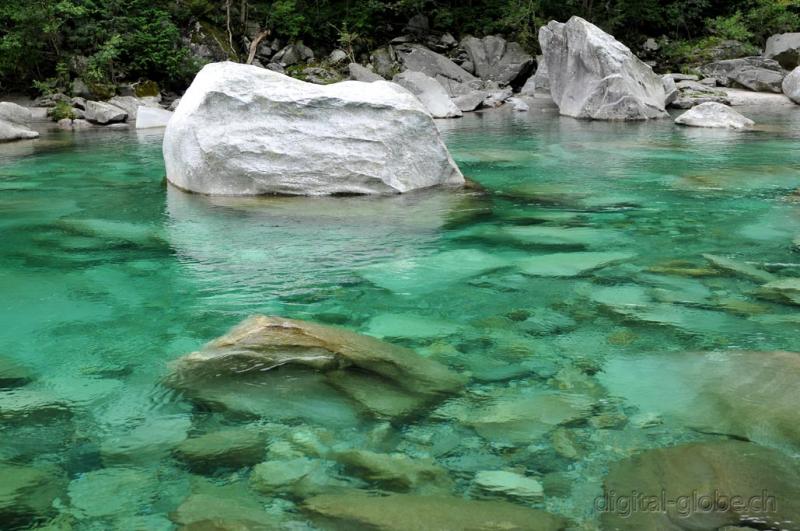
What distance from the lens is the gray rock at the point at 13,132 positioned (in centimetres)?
1412

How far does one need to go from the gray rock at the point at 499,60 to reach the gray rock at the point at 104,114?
1353 cm

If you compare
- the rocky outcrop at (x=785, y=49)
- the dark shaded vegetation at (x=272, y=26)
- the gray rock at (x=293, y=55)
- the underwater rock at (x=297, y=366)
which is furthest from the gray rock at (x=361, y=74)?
the underwater rock at (x=297, y=366)

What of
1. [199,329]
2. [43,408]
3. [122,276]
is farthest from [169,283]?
[43,408]

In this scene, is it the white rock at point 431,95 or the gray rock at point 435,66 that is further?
the gray rock at point 435,66

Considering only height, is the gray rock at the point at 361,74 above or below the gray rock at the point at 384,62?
below

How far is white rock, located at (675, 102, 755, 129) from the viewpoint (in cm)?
1459

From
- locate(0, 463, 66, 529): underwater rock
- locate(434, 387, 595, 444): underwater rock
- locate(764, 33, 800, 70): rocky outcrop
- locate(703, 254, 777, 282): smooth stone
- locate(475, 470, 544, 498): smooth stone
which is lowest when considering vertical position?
locate(0, 463, 66, 529): underwater rock

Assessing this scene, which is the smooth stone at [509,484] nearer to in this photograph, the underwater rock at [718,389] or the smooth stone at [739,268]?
the underwater rock at [718,389]

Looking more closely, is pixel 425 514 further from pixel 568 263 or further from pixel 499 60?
pixel 499 60

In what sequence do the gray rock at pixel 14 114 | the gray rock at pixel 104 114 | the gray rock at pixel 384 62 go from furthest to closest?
the gray rock at pixel 384 62 < the gray rock at pixel 104 114 < the gray rock at pixel 14 114

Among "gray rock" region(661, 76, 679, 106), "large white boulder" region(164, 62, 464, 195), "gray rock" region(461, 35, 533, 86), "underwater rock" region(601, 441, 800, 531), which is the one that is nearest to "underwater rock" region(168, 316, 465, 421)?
"underwater rock" region(601, 441, 800, 531)

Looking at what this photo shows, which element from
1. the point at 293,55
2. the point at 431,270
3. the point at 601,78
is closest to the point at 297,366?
the point at 431,270

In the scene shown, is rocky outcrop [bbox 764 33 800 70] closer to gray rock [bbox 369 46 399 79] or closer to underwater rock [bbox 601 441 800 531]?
gray rock [bbox 369 46 399 79]

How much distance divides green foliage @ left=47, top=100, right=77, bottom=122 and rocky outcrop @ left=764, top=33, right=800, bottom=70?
22429 mm
